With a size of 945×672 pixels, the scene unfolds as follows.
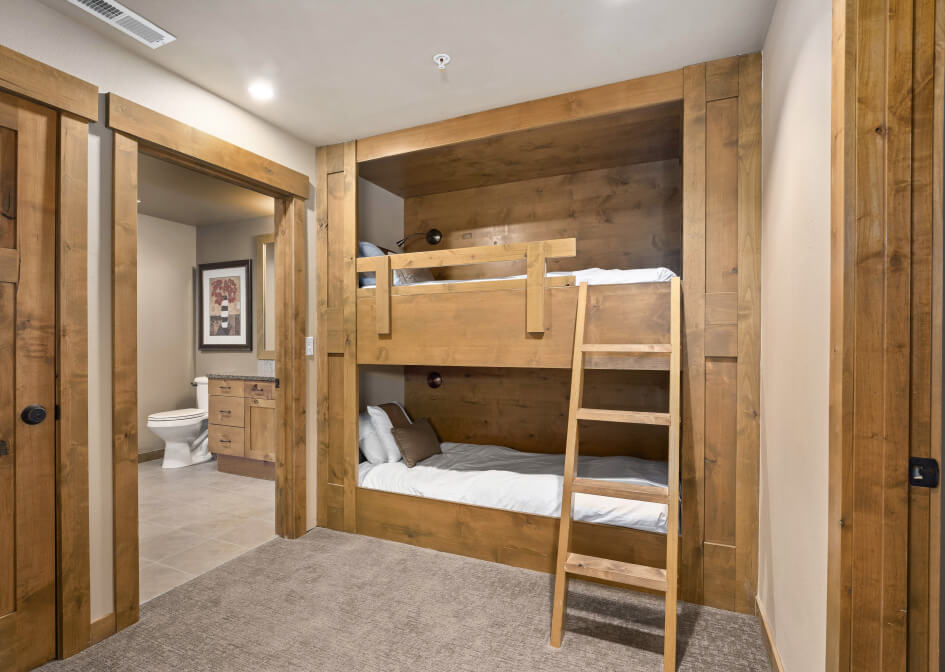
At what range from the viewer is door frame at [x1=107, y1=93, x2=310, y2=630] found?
6.48ft

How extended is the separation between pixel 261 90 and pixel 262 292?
264 cm

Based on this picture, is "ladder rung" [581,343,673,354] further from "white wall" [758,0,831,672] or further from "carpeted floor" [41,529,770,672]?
"carpeted floor" [41,529,770,672]

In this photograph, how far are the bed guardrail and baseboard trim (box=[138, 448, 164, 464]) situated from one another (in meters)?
3.38

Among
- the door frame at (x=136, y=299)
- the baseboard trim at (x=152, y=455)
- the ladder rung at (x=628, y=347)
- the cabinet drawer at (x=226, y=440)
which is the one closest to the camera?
Result: the door frame at (x=136, y=299)

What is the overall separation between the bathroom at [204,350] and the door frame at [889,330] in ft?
10.4

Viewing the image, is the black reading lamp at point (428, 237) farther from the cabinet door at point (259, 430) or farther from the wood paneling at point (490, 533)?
the wood paneling at point (490, 533)

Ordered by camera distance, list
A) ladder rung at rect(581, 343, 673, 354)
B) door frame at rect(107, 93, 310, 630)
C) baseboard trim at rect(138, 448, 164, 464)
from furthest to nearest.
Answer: baseboard trim at rect(138, 448, 164, 464), ladder rung at rect(581, 343, 673, 354), door frame at rect(107, 93, 310, 630)

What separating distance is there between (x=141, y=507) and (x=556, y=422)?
10.0 feet

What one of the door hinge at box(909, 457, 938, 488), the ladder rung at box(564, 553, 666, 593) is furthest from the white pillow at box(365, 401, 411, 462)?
the door hinge at box(909, 457, 938, 488)

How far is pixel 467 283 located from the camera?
257cm

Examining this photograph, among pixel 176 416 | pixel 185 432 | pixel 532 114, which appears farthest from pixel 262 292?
pixel 532 114

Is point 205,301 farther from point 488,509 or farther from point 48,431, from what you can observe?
point 488,509

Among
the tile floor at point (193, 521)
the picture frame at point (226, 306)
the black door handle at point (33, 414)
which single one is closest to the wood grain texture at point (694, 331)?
the tile floor at point (193, 521)

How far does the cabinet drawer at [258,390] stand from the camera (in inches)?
160
